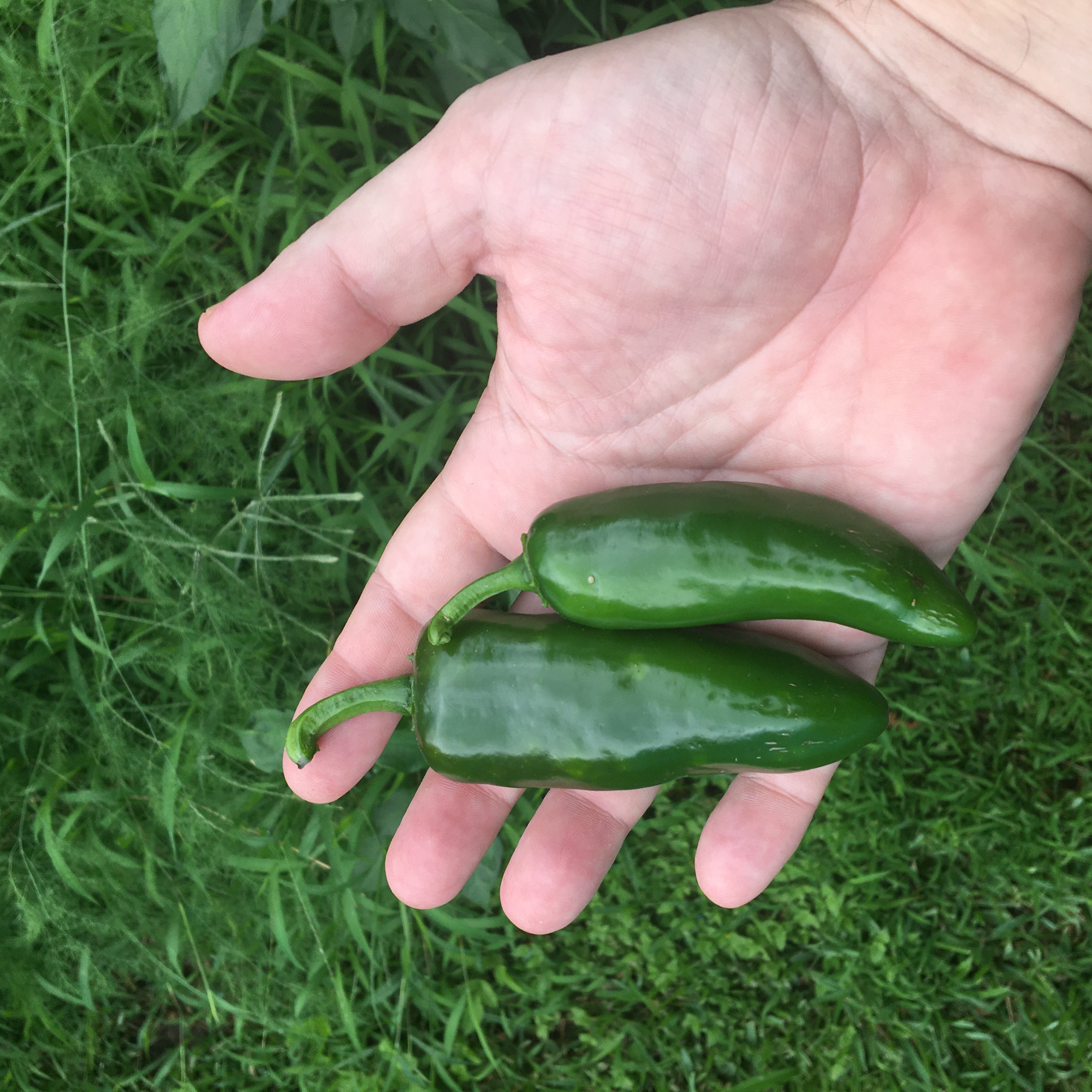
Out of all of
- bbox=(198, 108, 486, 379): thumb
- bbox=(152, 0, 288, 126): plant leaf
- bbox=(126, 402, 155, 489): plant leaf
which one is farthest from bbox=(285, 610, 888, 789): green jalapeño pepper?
bbox=(152, 0, 288, 126): plant leaf

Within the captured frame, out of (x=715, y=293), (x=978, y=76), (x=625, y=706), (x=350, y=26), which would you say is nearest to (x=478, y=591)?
(x=625, y=706)

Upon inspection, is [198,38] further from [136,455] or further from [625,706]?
[625,706]

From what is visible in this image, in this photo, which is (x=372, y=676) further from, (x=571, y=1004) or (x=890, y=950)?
(x=890, y=950)

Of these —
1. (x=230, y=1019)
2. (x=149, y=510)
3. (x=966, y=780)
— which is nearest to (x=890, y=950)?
(x=966, y=780)

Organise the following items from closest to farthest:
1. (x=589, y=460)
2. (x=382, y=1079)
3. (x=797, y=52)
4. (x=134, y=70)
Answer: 1. (x=797, y=52)
2. (x=589, y=460)
3. (x=134, y=70)
4. (x=382, y=1079)

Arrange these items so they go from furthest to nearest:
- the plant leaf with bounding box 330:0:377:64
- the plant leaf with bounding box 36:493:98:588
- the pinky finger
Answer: the plant leaf with bounding box 36:493:98:588, the pinky finger, the plant leaf with bounding box 330:0:377:64

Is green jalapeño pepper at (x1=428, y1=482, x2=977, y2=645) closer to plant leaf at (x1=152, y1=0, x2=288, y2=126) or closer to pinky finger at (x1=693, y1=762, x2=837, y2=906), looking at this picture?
pinky finger at (x1=693, y1=762, x2=837, y2=906)
